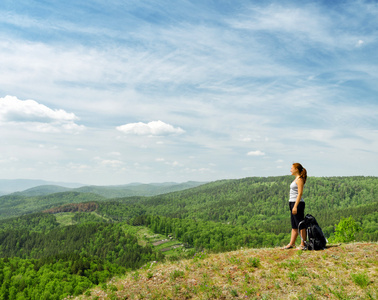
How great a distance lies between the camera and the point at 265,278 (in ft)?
34.7

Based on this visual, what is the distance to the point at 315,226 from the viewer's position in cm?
1238

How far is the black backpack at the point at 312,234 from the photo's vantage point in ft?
40.8

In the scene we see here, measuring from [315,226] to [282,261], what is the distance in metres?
2.60

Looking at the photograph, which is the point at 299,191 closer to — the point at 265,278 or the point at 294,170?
the point at 294,170

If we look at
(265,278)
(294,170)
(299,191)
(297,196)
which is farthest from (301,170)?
(265,278)

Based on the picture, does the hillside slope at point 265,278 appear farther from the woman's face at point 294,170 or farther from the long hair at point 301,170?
the woman's face at point 294,170

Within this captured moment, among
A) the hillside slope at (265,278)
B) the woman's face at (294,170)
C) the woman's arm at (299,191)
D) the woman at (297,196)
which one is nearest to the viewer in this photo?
the hillside slope at (265,278)

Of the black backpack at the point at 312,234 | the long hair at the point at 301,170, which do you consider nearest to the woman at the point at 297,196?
the long hair at the point at 301,170

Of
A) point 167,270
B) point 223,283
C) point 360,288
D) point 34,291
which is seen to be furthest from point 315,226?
point 34,291

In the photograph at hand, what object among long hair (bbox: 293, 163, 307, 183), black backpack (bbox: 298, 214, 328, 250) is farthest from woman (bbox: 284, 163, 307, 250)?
black backpack (bbox: 298, 214, 328, 250)

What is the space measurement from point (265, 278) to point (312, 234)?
403 centimetres

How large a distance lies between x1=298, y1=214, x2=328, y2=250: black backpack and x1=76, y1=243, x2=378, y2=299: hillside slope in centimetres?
47

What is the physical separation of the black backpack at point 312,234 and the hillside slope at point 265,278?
0.47 metres

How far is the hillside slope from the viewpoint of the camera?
29.6 feet
